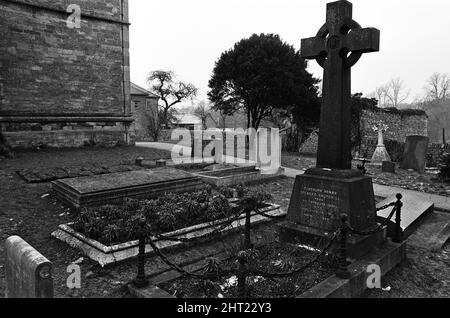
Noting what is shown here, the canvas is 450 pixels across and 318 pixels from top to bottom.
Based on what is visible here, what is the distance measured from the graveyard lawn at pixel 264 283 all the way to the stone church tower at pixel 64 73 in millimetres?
12436

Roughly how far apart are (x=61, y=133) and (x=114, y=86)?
12.0 feet

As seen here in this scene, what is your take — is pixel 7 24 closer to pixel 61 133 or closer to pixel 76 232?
pixel 61 133

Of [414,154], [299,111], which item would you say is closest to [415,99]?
[299,111]

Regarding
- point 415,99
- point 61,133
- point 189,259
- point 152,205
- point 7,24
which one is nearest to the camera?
point 189,259

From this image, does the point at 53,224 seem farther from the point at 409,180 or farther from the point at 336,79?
the point at 409,180

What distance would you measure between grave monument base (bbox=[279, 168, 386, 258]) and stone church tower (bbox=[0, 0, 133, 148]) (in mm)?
12349

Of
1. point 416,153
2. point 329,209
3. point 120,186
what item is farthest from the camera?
point 416,153

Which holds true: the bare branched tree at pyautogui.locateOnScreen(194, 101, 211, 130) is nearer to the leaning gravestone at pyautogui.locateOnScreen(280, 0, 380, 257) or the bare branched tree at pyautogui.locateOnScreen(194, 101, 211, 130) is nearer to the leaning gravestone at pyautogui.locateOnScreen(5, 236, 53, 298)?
the leaning gravestone at pyautogui.locateOnScreen(280, 0, 380, 257)

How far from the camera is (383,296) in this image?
14.6 ft

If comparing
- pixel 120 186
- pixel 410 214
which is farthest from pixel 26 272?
pixel 410 214

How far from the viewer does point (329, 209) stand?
17.6 feet

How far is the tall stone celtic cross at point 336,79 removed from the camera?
5480 mm

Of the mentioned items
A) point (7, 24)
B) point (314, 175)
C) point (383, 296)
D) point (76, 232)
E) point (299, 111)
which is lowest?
point (383, 296)

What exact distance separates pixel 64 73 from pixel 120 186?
999 centimetres
